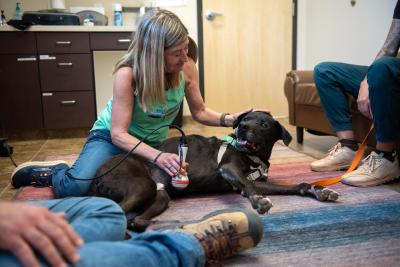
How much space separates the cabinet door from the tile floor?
228 millimetres

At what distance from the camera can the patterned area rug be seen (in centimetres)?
129

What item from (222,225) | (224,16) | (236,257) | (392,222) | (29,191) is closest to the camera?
(222,225)

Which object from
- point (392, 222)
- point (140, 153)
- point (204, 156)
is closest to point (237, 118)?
point (204, 156)

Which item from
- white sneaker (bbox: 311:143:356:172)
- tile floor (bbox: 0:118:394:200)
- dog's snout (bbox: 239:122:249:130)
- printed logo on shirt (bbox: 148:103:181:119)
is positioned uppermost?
printed logo on shirt (bbox: 148:103:181:119)

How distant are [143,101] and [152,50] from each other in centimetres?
24

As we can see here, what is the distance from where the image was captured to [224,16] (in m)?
4.91

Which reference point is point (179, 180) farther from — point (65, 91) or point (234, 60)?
point (234, 60)

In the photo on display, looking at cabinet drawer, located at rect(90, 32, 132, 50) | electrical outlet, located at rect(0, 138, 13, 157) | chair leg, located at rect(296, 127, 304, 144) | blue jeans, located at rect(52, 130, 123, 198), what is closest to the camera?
blue jeans, located at rect(52, 130, 123, 198)

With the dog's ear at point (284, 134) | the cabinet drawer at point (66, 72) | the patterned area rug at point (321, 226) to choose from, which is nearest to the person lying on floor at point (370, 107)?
the patterned area rug at point (321, 226)

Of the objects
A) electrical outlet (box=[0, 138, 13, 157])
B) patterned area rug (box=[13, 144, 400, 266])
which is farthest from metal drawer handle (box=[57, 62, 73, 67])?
patterned area rug (box=[13, 144, 400, 266])

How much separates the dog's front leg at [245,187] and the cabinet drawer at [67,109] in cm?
255

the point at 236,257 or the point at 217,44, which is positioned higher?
the point at 217,44

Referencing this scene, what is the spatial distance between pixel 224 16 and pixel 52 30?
2.06m

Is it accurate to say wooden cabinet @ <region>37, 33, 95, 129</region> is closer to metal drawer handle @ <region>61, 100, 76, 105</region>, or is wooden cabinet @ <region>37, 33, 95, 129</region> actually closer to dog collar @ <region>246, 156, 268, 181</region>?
metal drawer handle @ <region>61, 100, 76, 105</region>
